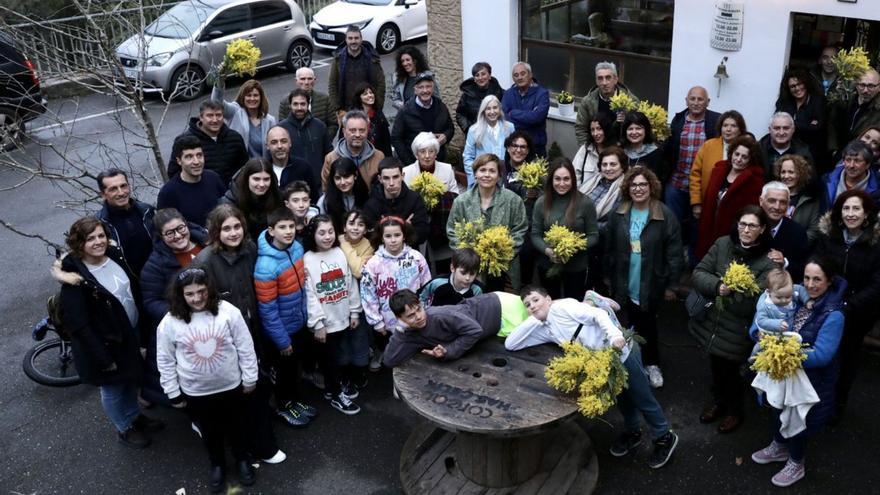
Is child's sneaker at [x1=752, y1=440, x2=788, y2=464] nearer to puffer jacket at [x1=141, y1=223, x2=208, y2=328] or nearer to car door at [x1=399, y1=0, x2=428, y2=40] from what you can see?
puffer jacket at [x1=141, y1=223, x2=208, y2=328]

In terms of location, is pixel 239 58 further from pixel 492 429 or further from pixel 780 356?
pixel 780 356

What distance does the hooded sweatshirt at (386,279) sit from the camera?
6395 mm

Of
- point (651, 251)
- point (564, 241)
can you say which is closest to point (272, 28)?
point (564, 241)

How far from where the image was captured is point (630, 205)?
6512 mm

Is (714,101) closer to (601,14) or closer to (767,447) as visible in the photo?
(601,14)

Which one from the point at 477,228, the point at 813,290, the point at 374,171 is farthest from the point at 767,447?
the point at 374,171

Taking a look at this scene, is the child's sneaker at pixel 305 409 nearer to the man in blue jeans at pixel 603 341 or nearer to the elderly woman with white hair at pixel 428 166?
the man in blue jeans at pixel 603 341

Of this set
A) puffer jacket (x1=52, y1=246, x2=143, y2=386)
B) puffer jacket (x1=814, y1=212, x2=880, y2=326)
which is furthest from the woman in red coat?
puffer jacket (x1=52, y1=246, x2=143, y2=386)

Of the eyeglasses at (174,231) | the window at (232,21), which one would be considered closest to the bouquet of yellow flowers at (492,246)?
the eyeglasses at (174,231)

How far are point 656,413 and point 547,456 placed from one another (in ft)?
2.81

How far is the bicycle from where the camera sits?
727 centimetres

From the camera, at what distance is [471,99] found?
9234mm

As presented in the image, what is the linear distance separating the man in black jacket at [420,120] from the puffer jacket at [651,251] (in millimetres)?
2885

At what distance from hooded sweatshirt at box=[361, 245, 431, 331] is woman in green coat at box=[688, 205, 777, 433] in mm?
2177
